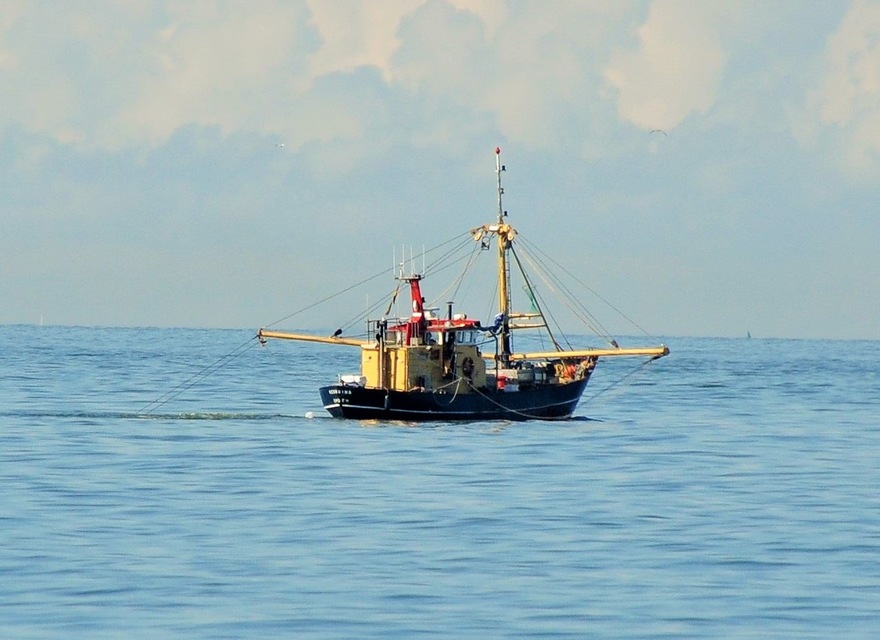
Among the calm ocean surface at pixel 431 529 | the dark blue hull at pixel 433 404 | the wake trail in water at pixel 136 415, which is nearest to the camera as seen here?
the calm ocean surface at pixel 431 529

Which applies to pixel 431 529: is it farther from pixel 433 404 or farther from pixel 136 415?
pixel 136 415

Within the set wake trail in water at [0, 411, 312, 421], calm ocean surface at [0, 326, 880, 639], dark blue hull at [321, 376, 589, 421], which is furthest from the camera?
wake trail in water at [0, 411, 312, 421]

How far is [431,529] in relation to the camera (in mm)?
40031

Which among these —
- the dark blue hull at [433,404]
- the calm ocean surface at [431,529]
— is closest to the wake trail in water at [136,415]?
the calm ocean surface at [431,529]

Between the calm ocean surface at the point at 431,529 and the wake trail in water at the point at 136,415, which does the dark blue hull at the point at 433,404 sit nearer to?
the calm ocean surface at the point at 431,529

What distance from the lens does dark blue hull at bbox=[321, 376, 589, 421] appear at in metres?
75.9

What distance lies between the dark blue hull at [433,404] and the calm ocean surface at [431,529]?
4.04ft

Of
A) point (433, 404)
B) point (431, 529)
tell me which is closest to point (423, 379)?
point (433, 404)

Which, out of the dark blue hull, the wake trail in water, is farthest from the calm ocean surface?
the dark blue hull

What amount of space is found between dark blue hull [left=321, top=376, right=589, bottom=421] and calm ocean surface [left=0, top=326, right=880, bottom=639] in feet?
4.04

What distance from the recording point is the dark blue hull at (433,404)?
249 feet

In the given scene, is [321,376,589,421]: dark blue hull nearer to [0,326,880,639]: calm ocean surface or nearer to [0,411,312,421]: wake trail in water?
[0,326,880,639]: calm ocean surface

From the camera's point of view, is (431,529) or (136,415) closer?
(431,529)

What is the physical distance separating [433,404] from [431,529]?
36801mm
